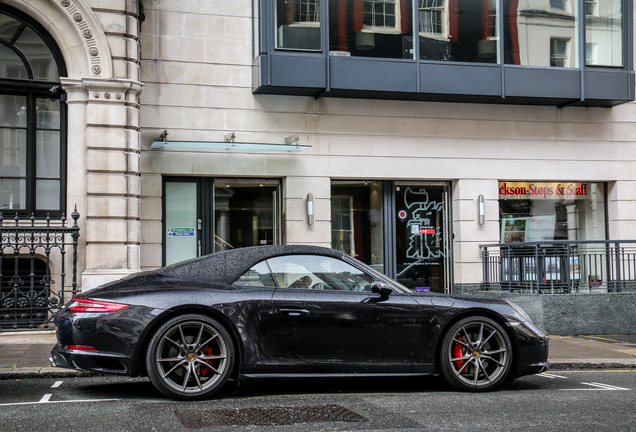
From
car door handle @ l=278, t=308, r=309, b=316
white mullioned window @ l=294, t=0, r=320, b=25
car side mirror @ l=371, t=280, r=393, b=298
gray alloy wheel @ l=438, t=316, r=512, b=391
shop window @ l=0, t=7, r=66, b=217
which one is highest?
white mullioned window @ l=294, t=0, r=320, b=25

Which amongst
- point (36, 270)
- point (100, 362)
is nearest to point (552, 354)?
point (100, 362)

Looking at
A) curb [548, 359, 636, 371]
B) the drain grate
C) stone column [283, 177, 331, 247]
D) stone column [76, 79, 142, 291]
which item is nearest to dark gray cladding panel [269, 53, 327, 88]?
stone column [283, 177, 331, 247]

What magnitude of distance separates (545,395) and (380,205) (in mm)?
8472

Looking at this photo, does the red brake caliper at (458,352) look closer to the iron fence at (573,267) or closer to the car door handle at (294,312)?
Answer: the car door handle at (294,312)

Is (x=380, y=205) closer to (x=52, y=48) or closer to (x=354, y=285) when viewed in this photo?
(x=52, y=48)

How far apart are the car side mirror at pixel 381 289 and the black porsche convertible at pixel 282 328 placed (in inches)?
0.6

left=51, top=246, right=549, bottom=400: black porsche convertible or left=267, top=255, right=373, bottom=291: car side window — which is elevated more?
left=267, top=255, right=373, bottom=291: car side window

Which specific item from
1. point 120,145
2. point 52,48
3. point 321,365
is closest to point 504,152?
point 120,145

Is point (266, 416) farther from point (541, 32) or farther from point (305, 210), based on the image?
point (541, 32)

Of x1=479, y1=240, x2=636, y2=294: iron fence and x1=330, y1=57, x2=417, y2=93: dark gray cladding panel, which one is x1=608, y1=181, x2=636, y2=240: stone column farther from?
x1=330, y1=57, x2=417, y2=93: dark gray cladding panel

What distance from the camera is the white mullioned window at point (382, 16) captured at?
557 inches

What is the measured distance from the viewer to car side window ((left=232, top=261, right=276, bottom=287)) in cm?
638

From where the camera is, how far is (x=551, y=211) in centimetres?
1571

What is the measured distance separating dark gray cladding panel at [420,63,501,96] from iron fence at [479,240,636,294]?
10.7 ft
